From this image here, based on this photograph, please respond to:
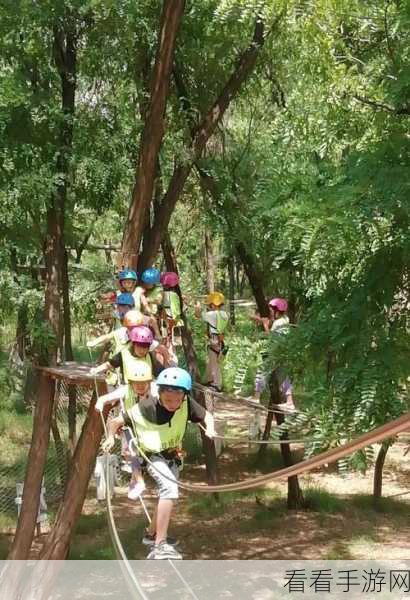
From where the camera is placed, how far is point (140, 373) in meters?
4.12

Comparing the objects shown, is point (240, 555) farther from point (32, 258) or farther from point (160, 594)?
point (32, 258)

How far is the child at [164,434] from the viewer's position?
11.0ft

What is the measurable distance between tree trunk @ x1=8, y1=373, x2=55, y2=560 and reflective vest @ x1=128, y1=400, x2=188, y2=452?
3456 mm

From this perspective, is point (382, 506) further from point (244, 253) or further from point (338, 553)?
point (244, 253)

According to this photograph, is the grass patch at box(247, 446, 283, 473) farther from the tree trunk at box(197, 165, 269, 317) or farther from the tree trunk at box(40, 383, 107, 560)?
the tree trunk at box(40, 383, 107, 560)

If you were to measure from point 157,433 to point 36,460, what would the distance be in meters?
3.67

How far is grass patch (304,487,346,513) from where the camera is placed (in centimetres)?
945

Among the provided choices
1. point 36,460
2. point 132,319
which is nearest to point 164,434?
point 132,319

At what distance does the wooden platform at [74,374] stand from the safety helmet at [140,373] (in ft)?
4.59

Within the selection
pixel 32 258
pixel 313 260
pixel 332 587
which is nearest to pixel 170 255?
pixel 32 258

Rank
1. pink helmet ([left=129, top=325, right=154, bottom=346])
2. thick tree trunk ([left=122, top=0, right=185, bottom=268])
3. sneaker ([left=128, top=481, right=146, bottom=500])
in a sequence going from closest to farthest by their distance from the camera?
sneaker ([left=128, top=481, right=146, bottom=500])
pink helmet ([left=129, top=325, right=154, bottom=346])
thick tree trunk ([left=122, top=0, right=185, bottom=268])

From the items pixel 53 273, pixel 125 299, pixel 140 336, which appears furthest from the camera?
pixel 53 273

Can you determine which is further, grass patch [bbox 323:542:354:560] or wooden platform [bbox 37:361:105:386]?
grass patch [bbox 323:542:354:560]

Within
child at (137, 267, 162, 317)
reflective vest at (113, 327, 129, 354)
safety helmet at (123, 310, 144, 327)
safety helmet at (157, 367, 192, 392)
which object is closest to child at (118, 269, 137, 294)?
child at (137, 267, 162, 317)
